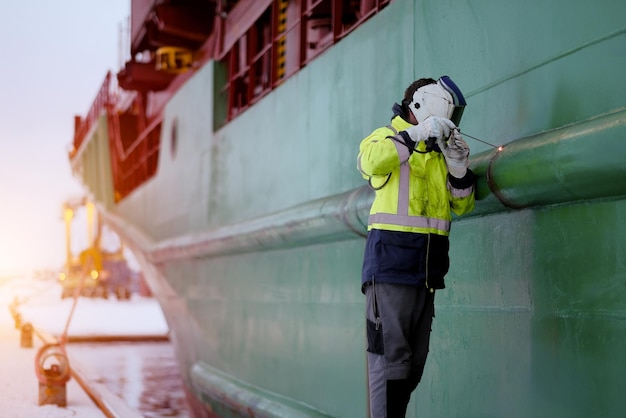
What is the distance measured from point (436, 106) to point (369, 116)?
1.45 metres

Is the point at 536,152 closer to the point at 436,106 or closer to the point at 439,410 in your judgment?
the point at 436,106

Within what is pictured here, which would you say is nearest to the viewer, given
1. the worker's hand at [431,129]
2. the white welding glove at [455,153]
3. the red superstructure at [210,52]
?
the worker's hand at [431,129]

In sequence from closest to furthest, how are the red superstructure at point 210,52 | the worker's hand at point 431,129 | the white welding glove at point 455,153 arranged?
the worker's hand at point 431,129 < the white welding glove at point 455,153 < the red superstructure at point 210,52

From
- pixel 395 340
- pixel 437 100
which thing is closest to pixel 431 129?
pixel 437 100

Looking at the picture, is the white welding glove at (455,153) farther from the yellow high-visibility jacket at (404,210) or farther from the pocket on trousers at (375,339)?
the pocket on trousers at (375,339)

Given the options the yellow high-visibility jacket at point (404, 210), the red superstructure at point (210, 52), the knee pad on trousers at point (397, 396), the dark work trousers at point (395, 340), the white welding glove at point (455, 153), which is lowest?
the knee pad on trousers at point (397, 396)

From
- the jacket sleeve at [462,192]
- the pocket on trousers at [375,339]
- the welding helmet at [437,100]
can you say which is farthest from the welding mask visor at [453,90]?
the pocket on trousers at [375,339]

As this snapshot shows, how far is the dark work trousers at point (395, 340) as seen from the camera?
7.05 feet

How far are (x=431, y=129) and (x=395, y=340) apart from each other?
605 millimetres

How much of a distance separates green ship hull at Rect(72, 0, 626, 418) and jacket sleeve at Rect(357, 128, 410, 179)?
418 mm

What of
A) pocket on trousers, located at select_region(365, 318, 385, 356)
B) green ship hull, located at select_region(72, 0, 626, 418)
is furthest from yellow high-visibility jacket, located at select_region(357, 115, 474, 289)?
green ship hull, located at select_region(72, 0, 626, 418)

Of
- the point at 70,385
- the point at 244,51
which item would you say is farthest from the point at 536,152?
the point at 244,51

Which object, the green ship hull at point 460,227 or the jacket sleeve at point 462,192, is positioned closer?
the green ship hull at point 460,227

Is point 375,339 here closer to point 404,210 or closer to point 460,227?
point 404,210
